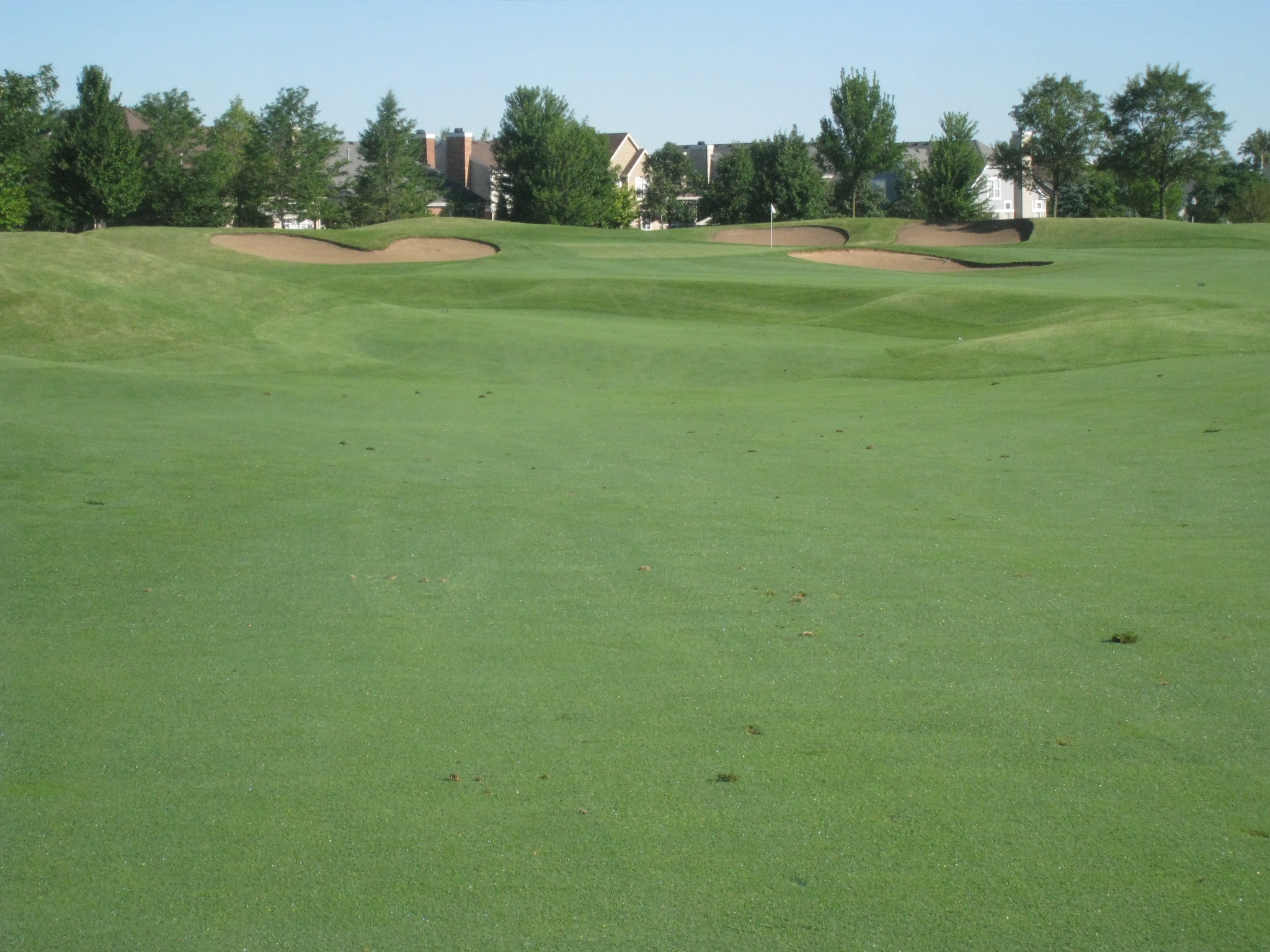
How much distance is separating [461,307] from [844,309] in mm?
10832

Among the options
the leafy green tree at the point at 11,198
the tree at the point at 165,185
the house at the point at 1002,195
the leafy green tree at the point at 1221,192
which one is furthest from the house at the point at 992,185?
the leafy green tree at the point at 11,198

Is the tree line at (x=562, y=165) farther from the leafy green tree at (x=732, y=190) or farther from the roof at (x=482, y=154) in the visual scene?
the roof at (x=482, y=154)

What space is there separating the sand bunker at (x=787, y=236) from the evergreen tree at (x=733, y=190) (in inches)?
1243

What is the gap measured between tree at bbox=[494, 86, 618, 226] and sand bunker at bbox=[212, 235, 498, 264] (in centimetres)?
3300

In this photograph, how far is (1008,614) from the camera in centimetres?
707

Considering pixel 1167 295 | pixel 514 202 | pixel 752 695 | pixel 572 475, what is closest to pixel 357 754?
pixel 752 695

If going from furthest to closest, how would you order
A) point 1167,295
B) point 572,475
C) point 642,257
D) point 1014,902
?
1. point 642,257
2. point 1167,295
3. point 572,475
4. point 1014,902

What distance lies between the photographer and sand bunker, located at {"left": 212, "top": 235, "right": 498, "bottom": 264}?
4328cm

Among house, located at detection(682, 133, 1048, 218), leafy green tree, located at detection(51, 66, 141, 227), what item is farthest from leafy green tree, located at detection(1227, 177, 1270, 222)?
leafy green tree, located at detection(51, 66, 141, 227)

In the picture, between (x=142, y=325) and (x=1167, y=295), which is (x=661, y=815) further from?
(x=1167, y=295)

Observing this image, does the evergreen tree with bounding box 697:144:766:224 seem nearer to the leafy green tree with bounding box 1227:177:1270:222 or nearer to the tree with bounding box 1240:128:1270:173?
the leafy green tree with bounding box 1227:177:1270:222

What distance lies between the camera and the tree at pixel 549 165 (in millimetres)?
80062

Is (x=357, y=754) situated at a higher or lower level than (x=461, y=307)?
lower

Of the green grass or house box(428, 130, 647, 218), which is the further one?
house box(428, 130, 647, 218)
